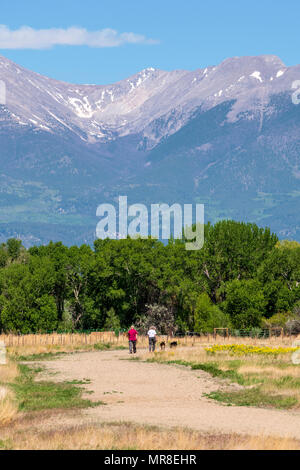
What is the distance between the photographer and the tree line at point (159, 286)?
84.8 m

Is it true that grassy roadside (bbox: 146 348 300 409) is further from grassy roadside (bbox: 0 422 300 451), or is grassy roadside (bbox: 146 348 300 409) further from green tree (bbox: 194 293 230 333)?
green tree (bbox: 194 293 230 333)

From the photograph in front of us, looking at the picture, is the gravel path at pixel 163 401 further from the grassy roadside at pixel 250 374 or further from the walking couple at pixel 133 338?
the walking couple at pixel 133 338

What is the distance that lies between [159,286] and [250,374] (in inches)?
1926

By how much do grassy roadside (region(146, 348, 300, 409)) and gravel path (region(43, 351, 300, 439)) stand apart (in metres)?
0.93

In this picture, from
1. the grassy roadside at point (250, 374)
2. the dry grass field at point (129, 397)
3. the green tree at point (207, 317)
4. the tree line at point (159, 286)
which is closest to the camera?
the dry grass field at point (129, 397)

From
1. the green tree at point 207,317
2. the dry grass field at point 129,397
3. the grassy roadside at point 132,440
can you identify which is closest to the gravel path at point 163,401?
the dry grass field at point 129,397

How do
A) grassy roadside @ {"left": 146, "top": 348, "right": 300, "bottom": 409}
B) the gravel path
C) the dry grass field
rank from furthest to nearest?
grassy roadside @ {"left": 146, "top": 348, "right": 300, "bottom": 409}, the gravel path, the dry grass field

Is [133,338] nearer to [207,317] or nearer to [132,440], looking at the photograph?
[132,440]

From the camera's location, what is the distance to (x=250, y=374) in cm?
3759

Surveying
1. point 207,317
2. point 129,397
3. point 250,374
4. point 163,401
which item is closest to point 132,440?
point 163,401

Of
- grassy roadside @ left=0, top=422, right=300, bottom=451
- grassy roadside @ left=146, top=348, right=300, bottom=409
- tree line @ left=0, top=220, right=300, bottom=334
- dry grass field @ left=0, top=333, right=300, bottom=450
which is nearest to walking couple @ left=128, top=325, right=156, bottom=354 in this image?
dry grass field @ left=0, top=333, right=300, bottom=450

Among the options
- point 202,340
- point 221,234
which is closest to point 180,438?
point 202,340

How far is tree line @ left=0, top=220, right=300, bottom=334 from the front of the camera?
8481 cm

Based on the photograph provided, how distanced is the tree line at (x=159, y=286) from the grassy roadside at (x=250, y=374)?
1199 inches
